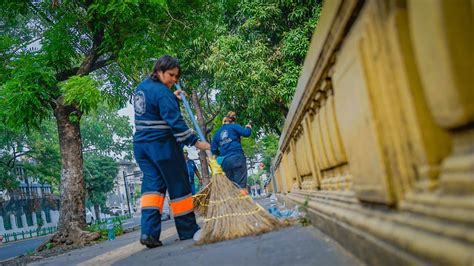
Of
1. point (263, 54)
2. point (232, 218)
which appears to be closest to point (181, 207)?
point (232, 218)

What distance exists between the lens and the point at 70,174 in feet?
33.6

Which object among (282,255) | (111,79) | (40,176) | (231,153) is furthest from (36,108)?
(40,176)

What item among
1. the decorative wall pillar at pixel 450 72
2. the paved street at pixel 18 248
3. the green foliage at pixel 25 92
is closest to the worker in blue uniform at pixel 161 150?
the decorative wall pillar at pixel 450 72

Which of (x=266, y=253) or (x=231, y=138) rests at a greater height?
(x=231, y=138)

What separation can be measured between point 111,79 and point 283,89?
7924 mm

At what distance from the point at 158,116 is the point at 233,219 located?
133cm

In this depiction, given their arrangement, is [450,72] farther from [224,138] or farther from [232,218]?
[224,138]

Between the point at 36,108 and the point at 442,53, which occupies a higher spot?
the point at 36,108

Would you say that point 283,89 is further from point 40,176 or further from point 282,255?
point 40,176

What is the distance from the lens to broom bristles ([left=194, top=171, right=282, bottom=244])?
4.47 m

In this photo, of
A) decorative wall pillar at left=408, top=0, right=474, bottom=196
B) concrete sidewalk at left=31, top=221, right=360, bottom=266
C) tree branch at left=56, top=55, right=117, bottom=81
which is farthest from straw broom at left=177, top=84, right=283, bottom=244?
tree branch at left=56, top=55, right=117, bottom=81

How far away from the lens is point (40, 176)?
30094 millimetres

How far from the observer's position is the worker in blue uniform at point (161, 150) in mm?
4961

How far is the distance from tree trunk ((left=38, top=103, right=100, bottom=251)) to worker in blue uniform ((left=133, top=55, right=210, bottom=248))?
529 centimetres
